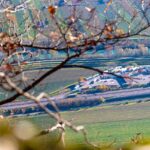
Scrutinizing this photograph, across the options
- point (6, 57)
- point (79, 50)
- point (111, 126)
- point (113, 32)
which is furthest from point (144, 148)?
point (111, 126)

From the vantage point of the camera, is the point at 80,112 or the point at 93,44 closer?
the point at 93,44

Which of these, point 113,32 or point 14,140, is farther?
point 113,32

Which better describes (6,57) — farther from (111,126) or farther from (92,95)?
(92,95)

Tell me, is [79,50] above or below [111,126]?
above

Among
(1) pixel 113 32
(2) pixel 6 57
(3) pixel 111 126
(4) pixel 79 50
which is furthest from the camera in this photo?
(3) pixel 111 126

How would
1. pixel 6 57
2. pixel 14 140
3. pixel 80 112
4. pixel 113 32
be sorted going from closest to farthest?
pixel 14 140 → pixel 113 32 → pixel 6 57 → pixel 80 112

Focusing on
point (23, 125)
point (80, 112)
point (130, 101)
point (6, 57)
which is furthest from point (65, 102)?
point (23, 125)

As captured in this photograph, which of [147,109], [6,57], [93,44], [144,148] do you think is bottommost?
[147,109]

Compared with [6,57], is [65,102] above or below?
below

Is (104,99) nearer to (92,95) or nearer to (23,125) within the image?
(92,95)
